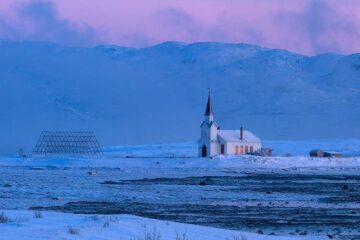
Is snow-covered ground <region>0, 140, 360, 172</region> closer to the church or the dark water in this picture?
the church

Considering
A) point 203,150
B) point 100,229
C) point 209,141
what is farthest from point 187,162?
point 100,229

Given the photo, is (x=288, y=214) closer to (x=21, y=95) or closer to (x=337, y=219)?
(x=337, y=219)

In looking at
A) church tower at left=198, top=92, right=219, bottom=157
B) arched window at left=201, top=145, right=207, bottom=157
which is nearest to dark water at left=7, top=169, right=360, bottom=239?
church tower at left=198, top=92, right=219, bottom=157

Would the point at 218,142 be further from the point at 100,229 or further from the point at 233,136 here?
the point at 100,229

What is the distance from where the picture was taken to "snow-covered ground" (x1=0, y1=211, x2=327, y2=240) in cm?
1391

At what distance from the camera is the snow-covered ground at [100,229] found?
45.6 ft

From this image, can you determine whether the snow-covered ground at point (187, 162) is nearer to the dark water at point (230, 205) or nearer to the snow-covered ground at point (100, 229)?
the dark water at point (230, 205)

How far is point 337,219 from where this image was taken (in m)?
22.7

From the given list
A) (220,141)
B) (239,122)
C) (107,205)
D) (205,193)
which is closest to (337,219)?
(107,205)

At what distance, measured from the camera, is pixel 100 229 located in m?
14.9

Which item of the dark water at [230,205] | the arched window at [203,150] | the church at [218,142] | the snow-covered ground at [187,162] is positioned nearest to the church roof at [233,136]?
the church at [218,142]

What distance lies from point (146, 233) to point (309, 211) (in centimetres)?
1089

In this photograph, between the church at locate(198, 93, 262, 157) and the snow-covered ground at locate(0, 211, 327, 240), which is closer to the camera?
the snow-covered ground at locate(0, 211, 327, 240)

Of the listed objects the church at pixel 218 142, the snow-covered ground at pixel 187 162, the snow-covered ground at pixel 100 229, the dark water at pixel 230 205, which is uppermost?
the church at pixel 218 142
